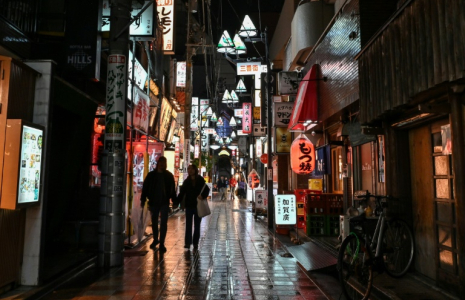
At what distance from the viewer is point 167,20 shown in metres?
17.0

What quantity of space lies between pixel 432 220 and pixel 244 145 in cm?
3898

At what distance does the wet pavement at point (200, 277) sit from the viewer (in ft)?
20.4

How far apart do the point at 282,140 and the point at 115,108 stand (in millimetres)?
10755

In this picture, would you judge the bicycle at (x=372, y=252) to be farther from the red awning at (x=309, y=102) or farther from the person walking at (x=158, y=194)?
the red awning at (x=309, y=102)

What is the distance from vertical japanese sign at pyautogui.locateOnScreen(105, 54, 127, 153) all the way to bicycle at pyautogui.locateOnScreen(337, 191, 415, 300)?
5083 millimetres

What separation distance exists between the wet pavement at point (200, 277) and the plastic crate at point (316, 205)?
1791 mm

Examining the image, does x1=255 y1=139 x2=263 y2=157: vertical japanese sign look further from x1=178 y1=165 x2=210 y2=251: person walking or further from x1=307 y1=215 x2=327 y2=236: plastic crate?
x1=178 y1=165 x2=210 y2=251: person walking

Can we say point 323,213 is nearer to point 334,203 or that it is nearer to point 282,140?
point 334,203

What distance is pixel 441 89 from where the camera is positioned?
5359mm

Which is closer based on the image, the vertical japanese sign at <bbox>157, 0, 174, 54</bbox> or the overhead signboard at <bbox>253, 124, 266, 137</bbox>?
the vertical japanese sign at <bbox>157, 0, 174, 54</bbox>

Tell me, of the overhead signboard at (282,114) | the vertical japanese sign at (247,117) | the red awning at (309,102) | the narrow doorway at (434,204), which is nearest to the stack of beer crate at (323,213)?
the red awning at (309,102)

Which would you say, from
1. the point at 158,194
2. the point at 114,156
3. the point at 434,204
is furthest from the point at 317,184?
the point at 114,156

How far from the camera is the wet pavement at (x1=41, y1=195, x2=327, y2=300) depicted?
622 cm

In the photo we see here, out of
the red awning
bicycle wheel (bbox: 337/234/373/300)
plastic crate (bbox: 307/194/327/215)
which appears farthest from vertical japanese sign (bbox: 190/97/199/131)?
bicycle wheel (bbox: 337/234/373/300)
